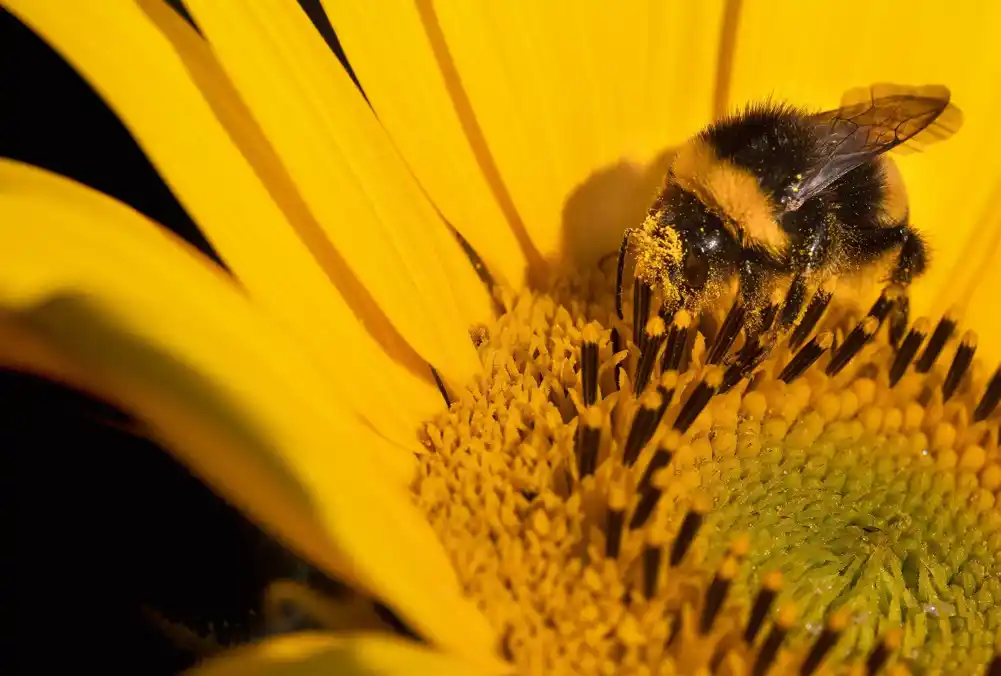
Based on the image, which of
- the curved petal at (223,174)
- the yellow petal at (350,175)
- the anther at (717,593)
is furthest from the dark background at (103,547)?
the anther at (717,593)

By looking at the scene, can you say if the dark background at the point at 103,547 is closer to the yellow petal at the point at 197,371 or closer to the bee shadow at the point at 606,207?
the yellow petal at the point at 197,371

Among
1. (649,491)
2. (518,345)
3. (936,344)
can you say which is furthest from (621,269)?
(936,344)

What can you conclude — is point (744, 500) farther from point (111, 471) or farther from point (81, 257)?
point (81, 257)

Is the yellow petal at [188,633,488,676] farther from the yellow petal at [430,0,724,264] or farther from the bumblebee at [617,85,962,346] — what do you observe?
the yellow petal at [430,0,724,264]

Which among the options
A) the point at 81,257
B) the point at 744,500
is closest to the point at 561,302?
the point at 744,500

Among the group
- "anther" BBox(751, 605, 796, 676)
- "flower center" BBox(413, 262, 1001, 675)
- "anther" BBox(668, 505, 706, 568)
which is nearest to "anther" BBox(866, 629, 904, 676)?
"flower center" BBox(413, 262, 1001, 675)

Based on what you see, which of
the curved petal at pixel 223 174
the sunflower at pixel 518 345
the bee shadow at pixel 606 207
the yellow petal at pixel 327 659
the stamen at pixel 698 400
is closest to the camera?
the yellow petal at pixel 327 659
